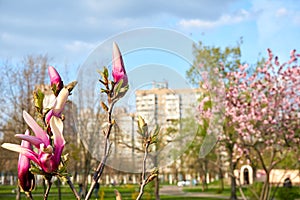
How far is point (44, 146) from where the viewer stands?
1069mm

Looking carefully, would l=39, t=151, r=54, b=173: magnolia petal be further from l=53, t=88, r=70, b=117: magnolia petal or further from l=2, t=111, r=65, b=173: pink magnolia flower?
l=53, t=88, r=70, b=117: magnolia petal

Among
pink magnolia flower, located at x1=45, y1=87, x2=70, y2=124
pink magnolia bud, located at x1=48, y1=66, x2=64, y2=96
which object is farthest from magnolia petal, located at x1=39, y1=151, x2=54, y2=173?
pink magnolia bud, located at x1=48, y1=66, x2=64, y2=96

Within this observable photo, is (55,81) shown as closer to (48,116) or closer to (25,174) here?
(48,116)

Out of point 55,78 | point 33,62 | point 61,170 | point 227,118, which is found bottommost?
point 61,170

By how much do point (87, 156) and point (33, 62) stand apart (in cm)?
431

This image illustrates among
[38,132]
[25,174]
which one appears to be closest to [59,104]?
[38,132]

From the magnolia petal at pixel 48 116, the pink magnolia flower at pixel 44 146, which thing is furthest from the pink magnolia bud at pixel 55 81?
the pink magnolia flower at pixel 44 146

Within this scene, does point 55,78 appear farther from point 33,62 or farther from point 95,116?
point 33,62

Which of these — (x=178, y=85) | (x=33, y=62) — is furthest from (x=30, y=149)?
(x=33, y=62)

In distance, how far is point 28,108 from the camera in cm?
1680

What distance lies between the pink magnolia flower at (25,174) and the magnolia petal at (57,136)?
103 millimetres

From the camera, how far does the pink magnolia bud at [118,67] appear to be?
1.25 meters

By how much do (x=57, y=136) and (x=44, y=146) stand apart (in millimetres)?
39

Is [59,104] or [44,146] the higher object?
[59,104]
